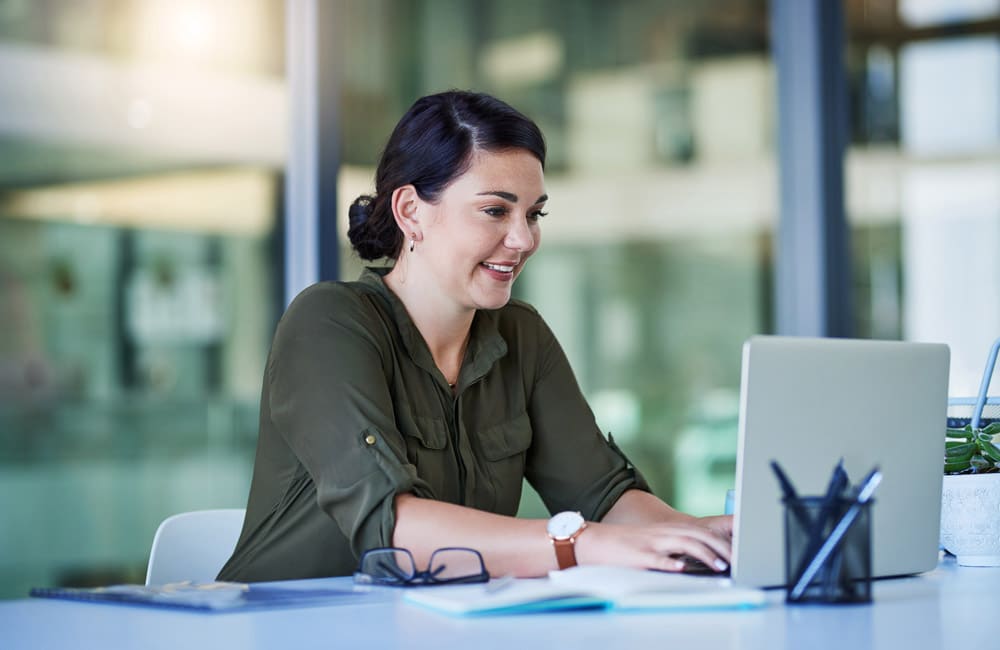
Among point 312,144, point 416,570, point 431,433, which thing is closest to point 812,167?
point 312,144

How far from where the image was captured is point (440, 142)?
213cm

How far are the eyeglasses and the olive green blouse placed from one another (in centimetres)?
6

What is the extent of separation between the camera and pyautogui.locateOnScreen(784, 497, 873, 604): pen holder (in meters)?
1.28

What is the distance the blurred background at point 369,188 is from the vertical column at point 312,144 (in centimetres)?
4

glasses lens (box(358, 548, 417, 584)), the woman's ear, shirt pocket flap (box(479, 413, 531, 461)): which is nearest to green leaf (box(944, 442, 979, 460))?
shirt pocket flap (box(479, 413, 531, 461))

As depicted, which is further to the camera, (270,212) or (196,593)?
(270,212)

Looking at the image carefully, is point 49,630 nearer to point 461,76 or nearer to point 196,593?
point 196,593

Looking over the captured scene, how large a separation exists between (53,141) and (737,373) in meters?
2.74

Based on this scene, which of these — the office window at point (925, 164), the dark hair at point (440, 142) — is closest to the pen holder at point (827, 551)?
the dark hair at point (440, 142)

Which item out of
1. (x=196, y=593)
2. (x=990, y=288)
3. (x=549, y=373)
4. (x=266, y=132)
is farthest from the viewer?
(x=990, y=288)

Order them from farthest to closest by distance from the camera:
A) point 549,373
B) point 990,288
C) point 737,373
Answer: point 737,373 → point 990,288 → point 549,373

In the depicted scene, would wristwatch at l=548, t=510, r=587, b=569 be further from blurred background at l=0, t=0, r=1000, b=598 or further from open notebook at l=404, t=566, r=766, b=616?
blurred background at l=0, t=0, r=1000, b=598

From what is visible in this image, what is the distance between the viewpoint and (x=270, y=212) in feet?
13.3

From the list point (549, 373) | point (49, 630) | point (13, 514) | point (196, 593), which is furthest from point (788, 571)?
point (13, 514)
